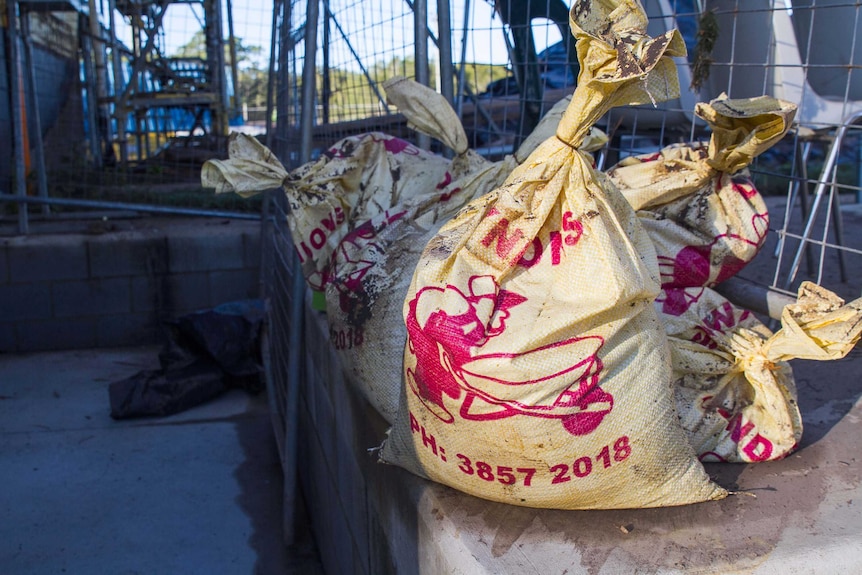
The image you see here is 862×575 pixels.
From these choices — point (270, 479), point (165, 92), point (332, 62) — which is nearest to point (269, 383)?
point (270, 479)

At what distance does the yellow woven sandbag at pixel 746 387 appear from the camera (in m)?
1.52

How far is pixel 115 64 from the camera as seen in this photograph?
822 cm

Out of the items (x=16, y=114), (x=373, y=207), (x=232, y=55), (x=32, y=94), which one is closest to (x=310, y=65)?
(x=373, y=207)

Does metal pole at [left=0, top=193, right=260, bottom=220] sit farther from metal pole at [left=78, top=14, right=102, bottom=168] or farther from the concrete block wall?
metal pole at [left=78, top=14, right=102, bottom=168]

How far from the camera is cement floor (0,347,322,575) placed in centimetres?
283

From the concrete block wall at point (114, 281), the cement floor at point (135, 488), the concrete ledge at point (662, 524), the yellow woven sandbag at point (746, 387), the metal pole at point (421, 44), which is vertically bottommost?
the cement floor at point (135, 488)

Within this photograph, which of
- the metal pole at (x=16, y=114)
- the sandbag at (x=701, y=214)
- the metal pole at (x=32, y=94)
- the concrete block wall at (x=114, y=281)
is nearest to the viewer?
the sandbag at (x=701, y=214)

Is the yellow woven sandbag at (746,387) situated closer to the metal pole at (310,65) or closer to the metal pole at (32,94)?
the metal pole at (310,65)

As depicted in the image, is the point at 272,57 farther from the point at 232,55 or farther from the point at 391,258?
the point at 232,55

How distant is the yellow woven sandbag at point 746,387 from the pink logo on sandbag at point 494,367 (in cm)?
36

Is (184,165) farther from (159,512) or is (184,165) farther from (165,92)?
(159,512)

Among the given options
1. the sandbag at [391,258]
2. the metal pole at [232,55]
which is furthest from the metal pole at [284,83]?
the metal pole at [232,55]

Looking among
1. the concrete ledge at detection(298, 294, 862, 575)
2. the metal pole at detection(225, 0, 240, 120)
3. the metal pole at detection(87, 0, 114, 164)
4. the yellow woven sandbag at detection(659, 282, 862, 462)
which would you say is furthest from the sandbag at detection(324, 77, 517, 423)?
the metal pole at detection(87, 0, 114, 164)

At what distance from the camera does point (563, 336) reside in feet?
4.30
